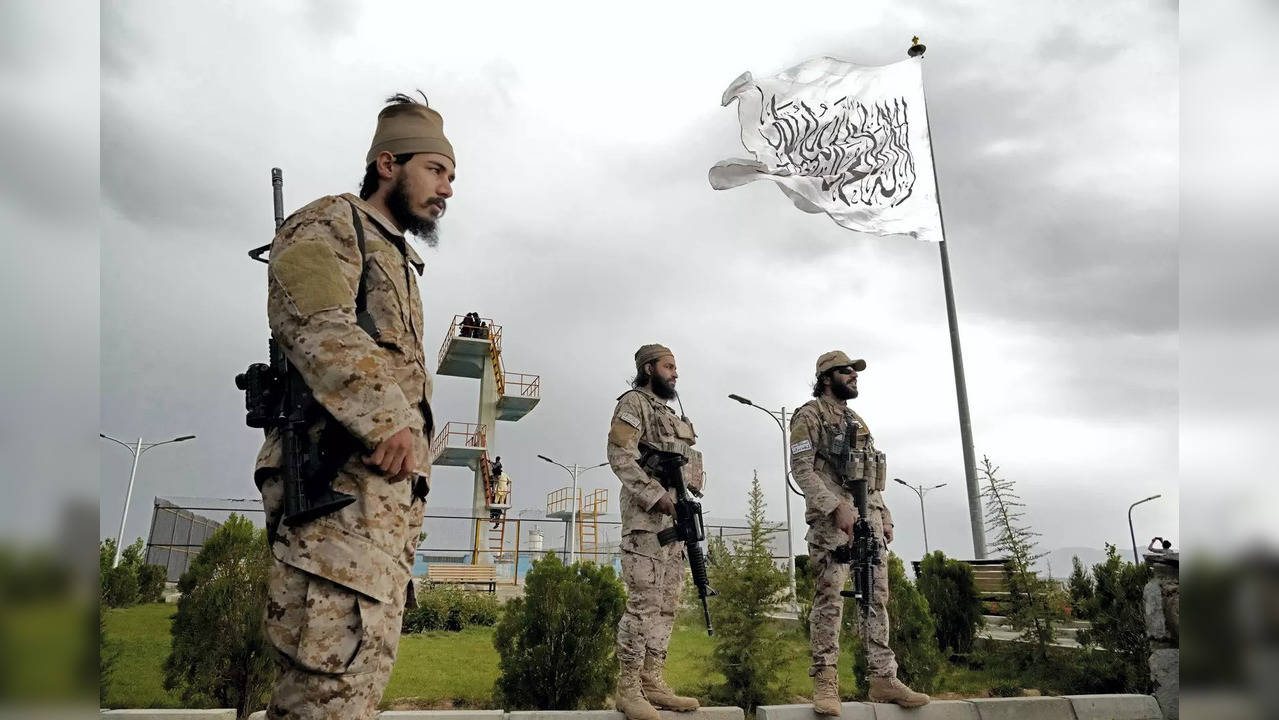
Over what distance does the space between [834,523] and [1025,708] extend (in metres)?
1.73

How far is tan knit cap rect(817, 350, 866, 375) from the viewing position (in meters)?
5.15

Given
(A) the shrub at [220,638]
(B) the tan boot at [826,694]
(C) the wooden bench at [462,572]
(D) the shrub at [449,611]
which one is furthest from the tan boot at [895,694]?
(C) the wooden bench at [462,572]

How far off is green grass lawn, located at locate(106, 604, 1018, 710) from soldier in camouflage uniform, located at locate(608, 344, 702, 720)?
1.12 meters

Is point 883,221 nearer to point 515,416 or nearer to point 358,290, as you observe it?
point 358,290

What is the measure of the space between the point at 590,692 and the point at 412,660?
2.26 m

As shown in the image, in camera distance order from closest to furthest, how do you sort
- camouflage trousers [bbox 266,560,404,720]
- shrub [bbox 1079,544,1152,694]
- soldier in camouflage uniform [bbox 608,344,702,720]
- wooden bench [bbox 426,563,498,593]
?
1. camouflage trousers [bbox 266,560,404,720]
2. soldier in camouflage uniform [bbox 608,344,702,720]
3. shrub [bbox 1079,544,1152,694]
4. wooden bench [bbox 426,563,498,593]

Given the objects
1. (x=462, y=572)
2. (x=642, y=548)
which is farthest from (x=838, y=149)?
(x=462, y=572)

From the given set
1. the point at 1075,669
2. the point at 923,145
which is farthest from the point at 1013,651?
the point at 923,145

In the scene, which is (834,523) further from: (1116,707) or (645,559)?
(1116,707)

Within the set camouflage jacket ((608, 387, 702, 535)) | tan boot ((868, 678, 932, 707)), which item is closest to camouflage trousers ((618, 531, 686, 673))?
camouflage jacket ((608, 387, 702, 535))

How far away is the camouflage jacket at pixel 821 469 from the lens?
15.4 ft

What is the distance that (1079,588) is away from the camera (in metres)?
5.70

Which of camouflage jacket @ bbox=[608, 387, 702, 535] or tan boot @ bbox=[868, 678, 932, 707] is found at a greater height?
camouflage jacket @ bbox=[608, 387, 702, 535]

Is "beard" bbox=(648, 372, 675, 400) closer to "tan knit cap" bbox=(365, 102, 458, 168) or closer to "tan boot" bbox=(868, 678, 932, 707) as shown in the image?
"tan boot" bbox=(868, 678, 932, 707)
